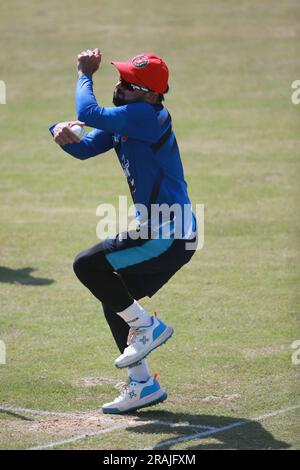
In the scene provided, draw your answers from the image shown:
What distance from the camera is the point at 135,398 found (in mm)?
7141

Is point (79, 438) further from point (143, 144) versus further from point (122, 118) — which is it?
point (122, 118)

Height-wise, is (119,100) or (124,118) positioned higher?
(119,100)

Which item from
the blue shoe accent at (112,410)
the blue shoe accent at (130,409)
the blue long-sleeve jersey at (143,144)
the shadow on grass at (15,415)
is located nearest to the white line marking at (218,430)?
the blue shoe accent at (130,409)

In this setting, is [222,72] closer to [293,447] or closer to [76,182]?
[76,182]

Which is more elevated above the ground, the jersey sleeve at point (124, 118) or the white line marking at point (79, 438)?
the jersey sleeve at point (124, 118)

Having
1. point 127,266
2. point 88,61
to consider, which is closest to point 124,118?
point 88,61

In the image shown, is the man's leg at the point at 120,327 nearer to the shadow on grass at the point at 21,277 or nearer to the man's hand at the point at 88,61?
the man's hand at the point at 88,61

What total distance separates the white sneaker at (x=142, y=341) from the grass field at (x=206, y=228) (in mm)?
450

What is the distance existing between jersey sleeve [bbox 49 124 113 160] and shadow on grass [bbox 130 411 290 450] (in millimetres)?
1953

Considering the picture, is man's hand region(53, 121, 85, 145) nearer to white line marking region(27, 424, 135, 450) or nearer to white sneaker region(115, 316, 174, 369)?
white sneaker region(115, 316, 174, 369)

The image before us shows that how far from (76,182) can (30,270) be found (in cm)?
473

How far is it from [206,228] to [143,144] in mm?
6883

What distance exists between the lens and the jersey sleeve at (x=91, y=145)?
7.24 m

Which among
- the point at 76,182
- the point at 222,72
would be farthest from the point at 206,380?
the point at 222,72
